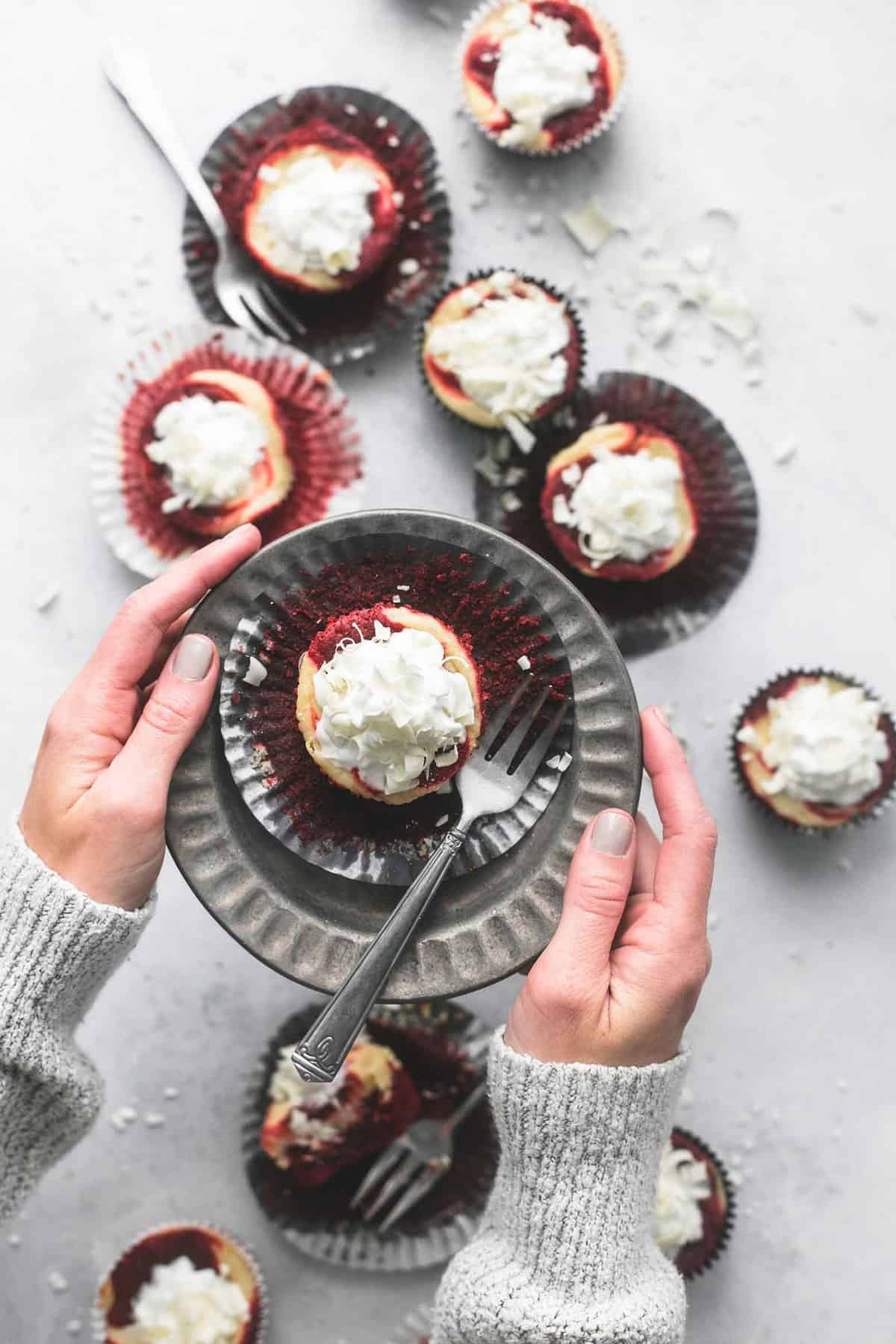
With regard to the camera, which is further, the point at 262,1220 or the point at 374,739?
the point at 262,1220

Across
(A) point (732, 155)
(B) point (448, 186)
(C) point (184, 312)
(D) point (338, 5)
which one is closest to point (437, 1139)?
(C) point (184, 312)

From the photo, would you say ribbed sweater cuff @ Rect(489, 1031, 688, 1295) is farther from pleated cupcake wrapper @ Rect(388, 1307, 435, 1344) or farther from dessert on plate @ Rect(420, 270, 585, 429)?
dessert on plate @ Rect(420, 270, 585, 429)

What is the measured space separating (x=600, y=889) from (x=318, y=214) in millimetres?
1500

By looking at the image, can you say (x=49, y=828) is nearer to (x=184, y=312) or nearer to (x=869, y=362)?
(x=184, y=312)

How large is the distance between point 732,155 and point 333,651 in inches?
63.2

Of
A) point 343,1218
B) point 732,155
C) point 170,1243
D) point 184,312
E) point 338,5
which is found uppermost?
point 338,5

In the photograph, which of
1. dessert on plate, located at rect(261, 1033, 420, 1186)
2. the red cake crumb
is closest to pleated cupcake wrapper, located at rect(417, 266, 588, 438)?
the red cake crumb

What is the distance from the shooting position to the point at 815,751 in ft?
7.74

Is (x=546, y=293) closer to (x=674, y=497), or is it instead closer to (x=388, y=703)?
(x=674, y=497)

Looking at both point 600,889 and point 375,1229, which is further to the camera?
point 375,1229

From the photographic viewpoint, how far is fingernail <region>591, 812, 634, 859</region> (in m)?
1.72

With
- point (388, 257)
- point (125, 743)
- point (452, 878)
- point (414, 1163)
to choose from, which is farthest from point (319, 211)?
point (414, 1163)

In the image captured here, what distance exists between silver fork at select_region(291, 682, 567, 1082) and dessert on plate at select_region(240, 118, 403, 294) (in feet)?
3.55

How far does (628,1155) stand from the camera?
183cm
